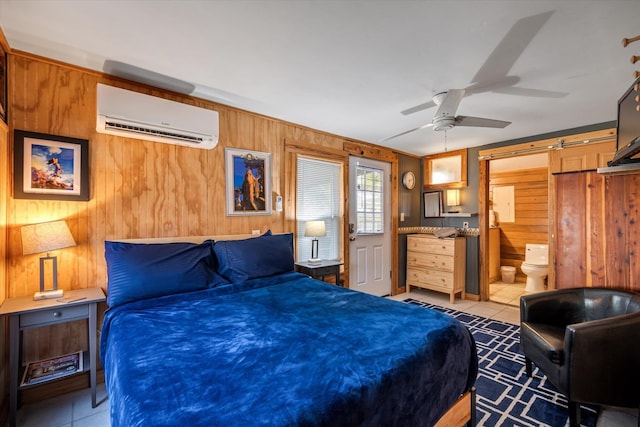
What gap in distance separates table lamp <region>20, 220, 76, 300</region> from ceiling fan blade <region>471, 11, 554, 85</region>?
10.4 ft

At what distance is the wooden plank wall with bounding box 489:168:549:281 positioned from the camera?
5.39m

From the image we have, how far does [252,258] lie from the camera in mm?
2572

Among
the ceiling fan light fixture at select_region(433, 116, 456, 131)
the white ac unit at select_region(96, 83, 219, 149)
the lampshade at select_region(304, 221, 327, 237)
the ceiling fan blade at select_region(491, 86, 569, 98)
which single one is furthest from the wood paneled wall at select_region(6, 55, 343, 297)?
the ceiling fan blade at select_region(491, 86, 569, 98)

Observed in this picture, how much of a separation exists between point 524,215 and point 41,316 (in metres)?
6.94

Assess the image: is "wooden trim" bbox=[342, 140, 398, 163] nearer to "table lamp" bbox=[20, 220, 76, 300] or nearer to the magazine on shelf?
"table lamp" bbox=[20, 220, 76, 300]

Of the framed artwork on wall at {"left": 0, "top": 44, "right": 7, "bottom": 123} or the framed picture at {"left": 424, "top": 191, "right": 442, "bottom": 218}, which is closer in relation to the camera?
the framed artwork on wall at {"left": 0, "top": 44, "right": 7, "bottom": 123}

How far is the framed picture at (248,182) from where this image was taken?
9.83 ft

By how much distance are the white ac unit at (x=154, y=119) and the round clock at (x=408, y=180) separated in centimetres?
327

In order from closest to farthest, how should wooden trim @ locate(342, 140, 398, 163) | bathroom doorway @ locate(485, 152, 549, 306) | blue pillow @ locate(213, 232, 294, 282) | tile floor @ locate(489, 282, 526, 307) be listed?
blue pillow @ locate(213, 232, 294, 282) → wooden trim @ locate(342, 140, 398, 163) → tile floor @ locate(489, 282, 526, 307) → bathroom doorway @ locate(485, 152, 549, 306)

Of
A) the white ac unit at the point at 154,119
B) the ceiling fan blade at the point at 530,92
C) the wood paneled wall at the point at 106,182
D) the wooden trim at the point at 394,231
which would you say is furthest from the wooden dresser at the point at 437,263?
the white ac unit at the point at 154,119

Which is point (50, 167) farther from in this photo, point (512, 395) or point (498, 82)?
point (512, 395)

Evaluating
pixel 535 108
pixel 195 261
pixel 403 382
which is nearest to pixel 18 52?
pixel 195 261

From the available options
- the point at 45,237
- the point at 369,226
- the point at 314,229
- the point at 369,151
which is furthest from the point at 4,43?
the point at 369,226

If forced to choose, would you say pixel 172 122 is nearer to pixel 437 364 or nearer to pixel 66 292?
pixel 66 292
